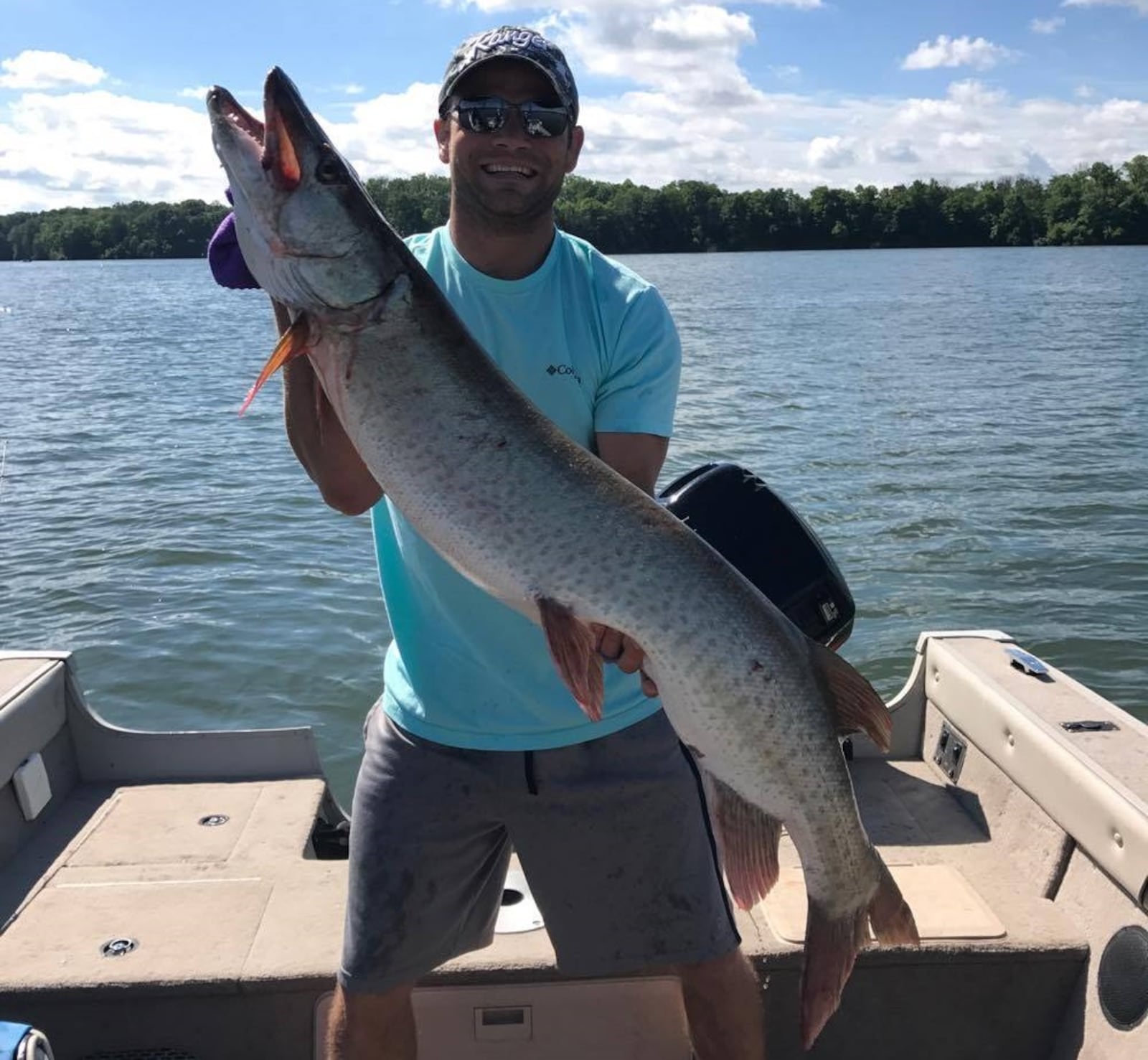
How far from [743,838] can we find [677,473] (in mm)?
11358

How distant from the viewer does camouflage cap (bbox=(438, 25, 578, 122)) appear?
2.80 m

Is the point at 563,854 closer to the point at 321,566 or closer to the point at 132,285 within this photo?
the point at 321,566

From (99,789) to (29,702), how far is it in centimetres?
55

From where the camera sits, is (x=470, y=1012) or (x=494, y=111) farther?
(x=470, y=1012)

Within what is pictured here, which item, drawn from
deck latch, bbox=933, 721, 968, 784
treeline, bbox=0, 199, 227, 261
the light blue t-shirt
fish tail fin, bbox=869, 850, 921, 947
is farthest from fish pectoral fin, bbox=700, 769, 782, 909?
treeline, bbox=0, 199, 227, 261

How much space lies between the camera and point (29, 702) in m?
4.13

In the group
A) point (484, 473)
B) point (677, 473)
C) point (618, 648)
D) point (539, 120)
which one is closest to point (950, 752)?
point (618, 648)

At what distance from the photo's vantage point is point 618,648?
2469mm

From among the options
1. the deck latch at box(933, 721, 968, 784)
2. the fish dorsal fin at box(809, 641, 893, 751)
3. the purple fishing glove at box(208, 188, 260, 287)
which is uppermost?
the purple fishing glove at box(208, 188, 260, 287)

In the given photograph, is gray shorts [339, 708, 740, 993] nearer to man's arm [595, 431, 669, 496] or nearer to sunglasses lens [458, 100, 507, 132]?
man's arm [595, 431, 669, 496]

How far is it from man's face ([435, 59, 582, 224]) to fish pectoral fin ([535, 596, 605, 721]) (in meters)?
1.03

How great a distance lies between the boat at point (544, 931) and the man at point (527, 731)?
1.48ft

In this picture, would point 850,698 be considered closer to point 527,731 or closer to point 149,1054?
point 527,731

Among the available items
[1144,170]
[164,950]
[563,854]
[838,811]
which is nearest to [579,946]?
[563,854]
